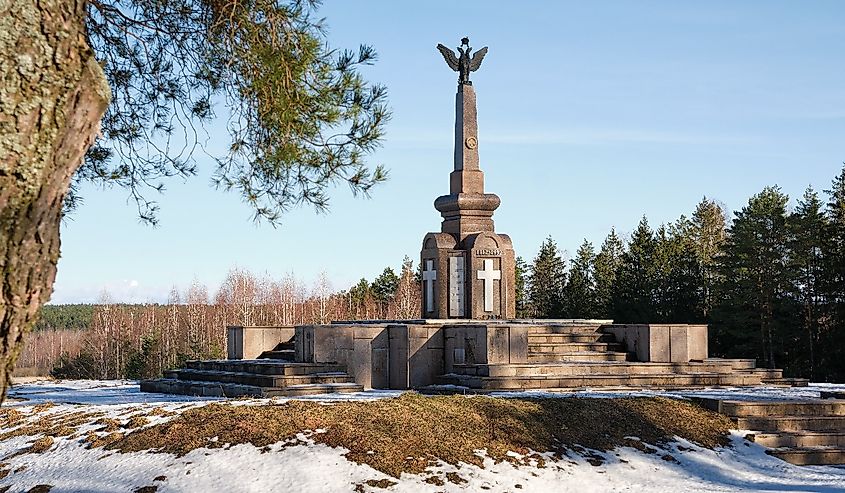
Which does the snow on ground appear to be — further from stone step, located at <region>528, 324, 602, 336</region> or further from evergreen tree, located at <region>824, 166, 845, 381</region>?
A: evergreen tree, located at <region>824, 166, 845, 381</region>

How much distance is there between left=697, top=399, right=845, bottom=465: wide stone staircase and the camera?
13242mm

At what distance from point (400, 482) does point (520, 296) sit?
46.8m

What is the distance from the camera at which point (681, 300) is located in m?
41.5

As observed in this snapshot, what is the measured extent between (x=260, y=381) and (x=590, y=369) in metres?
5.53

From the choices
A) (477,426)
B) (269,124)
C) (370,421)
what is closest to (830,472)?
(477,426)

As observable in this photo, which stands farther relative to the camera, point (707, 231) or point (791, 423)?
point (707, 231)

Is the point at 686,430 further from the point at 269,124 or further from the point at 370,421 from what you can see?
the point at 269,124

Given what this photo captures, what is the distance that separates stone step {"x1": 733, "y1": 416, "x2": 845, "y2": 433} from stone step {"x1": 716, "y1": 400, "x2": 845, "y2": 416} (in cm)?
17

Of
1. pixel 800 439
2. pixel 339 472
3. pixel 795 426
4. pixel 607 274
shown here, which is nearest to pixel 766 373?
pixel 795 426

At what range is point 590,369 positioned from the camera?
17.4 meters

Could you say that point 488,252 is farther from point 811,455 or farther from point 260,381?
point 811,455

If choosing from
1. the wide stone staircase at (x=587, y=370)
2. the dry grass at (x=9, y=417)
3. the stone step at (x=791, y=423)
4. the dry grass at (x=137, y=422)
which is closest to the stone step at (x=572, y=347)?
the wide stone staircase at (x=587, y=370)

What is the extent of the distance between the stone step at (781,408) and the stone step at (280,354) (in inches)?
338

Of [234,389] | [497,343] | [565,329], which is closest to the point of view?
[234,389]
